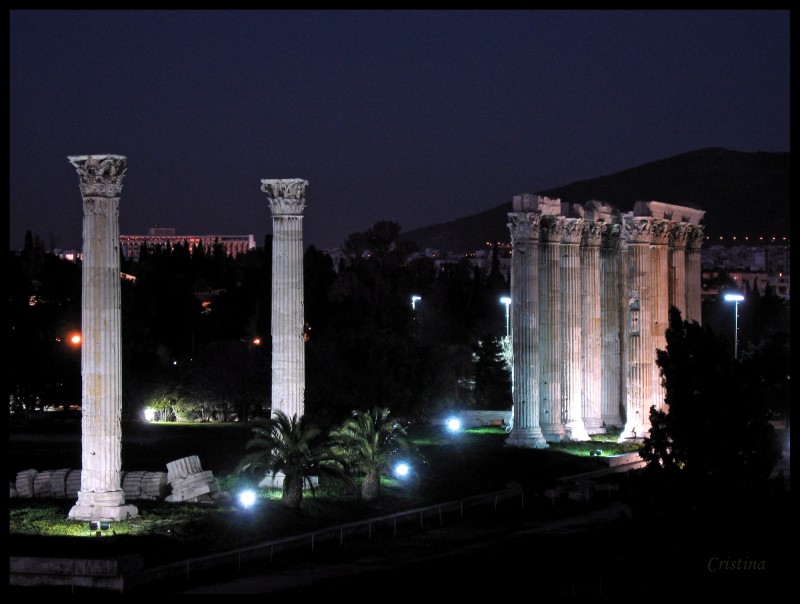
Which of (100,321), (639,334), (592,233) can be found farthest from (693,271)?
(100,321)

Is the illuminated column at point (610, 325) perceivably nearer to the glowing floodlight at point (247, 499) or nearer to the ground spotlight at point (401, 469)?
the ground spotlight at point (401, 469)

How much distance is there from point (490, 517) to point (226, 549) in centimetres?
1005

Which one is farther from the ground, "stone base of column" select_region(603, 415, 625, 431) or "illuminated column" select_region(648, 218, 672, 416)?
"illuminated column" select_region(648, 218, 672, 416)

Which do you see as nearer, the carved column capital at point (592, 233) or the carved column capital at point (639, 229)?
the carved column capital at point (639, 229)

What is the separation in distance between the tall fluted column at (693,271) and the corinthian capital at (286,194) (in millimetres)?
23825

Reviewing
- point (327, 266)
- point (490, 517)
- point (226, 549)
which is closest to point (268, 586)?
point (226, 549)

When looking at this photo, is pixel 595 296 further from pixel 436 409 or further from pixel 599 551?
pixel 599 551

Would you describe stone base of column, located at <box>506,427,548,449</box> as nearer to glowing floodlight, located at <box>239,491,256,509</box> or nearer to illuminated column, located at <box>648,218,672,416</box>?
illuminated column, located at <box>648,218,672,416</box>

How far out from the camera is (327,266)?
109m

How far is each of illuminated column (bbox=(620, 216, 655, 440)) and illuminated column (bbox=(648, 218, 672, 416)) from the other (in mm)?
167

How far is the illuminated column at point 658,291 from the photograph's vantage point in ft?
195

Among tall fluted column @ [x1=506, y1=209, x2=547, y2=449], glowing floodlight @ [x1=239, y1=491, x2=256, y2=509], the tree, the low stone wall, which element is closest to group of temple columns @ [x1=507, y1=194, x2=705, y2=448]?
tall fluted column @ [x1=506, y1=209, x2=547, y2=449]

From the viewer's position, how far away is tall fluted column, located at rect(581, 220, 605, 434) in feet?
203

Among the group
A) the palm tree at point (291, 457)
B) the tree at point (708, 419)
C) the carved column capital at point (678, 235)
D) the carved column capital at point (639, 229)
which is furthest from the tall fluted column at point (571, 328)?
the tree at point (708, 419)
